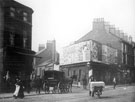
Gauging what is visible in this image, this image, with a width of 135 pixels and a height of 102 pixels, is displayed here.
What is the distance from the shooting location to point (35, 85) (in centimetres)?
1084

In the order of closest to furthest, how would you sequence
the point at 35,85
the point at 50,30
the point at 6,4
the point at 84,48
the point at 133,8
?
1. the point at 50,30
2. the point at 133,8
3. the point at 6,4
4. the point at 35,85
5. the point at 84,48

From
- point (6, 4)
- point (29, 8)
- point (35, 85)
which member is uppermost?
point (6, 4)

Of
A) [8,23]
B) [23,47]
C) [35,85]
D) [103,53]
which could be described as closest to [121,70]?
[103,53]

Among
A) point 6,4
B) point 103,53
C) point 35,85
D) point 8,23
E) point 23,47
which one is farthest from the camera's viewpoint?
point 103,53

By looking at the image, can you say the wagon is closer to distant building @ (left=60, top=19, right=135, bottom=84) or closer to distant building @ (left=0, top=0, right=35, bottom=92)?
distant building @ (left=0, top=0, right=35, bottom=92)

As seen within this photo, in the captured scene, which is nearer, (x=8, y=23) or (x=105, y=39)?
(x=8, y=23)

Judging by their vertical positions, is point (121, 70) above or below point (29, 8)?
below

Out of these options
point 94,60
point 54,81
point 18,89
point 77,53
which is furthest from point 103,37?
point 18,89

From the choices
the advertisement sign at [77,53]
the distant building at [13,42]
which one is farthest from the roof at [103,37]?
the distant building at [13,42]

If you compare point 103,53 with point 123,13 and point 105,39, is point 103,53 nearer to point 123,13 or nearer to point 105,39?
point 105,39

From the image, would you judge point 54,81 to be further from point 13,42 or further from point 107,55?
point 107,55

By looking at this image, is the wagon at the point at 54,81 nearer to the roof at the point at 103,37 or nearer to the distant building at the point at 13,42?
the distant building at the point at 13,42

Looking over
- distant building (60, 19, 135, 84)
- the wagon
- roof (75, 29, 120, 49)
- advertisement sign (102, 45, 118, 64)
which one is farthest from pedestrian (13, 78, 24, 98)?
roof (75, 29, 120, 49)

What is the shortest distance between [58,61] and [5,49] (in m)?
10.3
